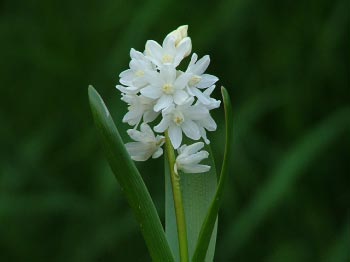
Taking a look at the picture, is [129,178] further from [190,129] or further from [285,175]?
[285,175]

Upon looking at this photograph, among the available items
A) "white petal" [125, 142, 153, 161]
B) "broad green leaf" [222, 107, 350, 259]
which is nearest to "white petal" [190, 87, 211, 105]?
"white petal" [125, 142, 153, 161]

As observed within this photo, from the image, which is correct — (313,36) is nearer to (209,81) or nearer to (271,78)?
(271,78)

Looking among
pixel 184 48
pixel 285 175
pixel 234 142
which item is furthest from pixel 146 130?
pixel 234 142

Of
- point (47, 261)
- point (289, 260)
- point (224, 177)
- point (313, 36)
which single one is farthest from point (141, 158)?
point (47, 261)

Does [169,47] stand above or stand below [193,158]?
above

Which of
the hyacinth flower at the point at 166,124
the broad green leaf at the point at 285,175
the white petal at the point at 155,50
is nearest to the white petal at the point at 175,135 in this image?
the hyacinth flower at the point at 166,124

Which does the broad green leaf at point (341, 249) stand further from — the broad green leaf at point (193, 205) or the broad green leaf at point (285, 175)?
the broad green leaf at point (193, 205)

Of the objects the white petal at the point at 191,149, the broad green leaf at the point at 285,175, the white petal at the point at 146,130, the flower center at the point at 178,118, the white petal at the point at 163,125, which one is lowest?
the broad green leaf at the point at 285,175
